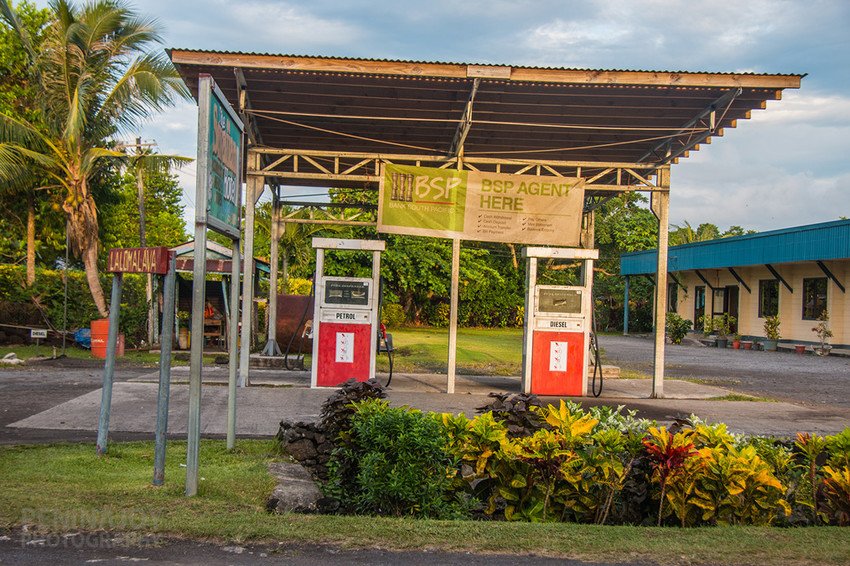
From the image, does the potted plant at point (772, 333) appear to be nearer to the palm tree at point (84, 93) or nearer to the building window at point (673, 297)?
the building window at point (673, 297)

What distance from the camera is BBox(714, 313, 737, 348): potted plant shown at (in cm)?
2870

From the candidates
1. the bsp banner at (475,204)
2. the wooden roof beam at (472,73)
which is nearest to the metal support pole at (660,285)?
the bsp banner at (475,204)

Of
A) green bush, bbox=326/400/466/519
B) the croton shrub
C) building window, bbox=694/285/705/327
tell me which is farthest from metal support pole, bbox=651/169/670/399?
building window, bbox=694/285/705/327

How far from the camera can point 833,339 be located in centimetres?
2386

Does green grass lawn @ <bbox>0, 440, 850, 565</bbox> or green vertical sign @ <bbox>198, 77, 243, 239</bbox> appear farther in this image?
green vertical sign @ <bbox>198, 77, 243, 239</bbox>

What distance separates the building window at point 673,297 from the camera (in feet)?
118

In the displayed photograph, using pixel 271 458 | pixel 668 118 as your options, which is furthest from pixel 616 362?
pixel 271 458

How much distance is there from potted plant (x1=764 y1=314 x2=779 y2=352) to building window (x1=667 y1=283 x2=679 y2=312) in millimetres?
9429

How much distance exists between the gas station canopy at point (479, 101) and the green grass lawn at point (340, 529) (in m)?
7.11

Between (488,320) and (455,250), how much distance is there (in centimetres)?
2417

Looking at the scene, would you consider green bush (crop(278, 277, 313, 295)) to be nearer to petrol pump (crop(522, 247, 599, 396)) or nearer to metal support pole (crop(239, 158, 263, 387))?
metal support pole (crop(239, 158, 263, 387))

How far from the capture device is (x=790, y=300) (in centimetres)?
2633

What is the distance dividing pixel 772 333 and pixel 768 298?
7.74ft

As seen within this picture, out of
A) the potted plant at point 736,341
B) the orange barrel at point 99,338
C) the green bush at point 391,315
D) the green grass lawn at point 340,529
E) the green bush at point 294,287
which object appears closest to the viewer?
the green grass lawn at point 340,529
